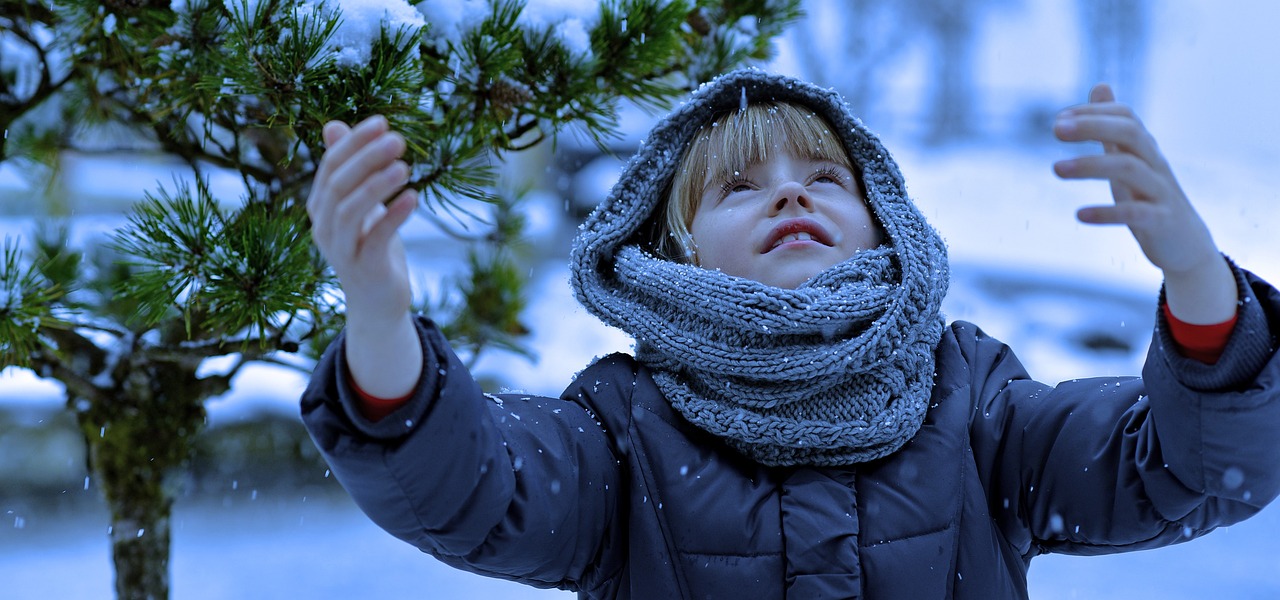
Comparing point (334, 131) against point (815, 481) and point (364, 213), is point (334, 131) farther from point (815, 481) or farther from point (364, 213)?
point (815, 481)

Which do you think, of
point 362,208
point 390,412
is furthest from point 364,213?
point 390,412

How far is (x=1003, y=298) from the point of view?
4109 millimetres

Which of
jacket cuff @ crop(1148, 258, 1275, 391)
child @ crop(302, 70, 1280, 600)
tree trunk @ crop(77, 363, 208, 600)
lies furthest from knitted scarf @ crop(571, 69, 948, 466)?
tree trunk @ crop(77, 363, 208, 600)

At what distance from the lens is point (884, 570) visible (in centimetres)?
71

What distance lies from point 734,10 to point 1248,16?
4.53 metres

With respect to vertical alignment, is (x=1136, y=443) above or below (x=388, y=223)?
below

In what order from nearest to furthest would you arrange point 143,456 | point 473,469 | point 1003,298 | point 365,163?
1. point 365,163
2. point 473,469
3. point 143,456
4. point 1003,298

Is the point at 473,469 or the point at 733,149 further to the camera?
the point at 733,149

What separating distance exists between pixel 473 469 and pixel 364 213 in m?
0.18

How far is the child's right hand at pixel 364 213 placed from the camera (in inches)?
20.6

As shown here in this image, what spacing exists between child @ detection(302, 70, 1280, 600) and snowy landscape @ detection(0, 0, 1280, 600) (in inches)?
12.4

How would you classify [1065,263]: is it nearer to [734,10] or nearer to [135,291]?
[734,10]

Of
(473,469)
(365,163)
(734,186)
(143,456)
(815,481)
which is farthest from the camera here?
(143,456)

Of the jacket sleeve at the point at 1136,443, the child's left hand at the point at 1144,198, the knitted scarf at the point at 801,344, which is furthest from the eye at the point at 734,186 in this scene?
the child's left hand at the point at 1144,198
